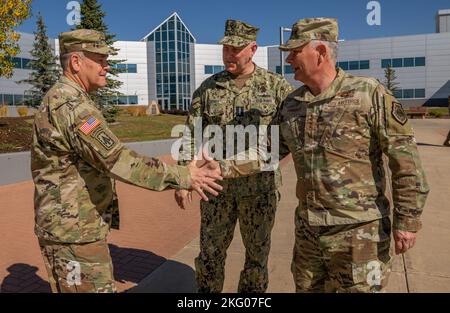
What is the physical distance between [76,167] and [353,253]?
5.33 ft

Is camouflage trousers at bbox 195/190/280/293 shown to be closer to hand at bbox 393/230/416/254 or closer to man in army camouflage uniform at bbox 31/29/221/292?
man in army camouflage uniform at bbox 31/29/221/292

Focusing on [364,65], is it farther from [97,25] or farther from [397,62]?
[97,25]

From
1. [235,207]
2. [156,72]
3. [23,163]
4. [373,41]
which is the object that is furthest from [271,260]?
[373,41]

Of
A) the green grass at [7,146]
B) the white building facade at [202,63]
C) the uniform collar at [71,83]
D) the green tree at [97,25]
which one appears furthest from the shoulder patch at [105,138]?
the white building facade at [202,63]

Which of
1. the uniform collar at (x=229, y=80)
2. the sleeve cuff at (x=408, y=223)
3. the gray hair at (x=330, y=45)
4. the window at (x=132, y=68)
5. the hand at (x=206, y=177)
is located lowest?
the sleeve cuff at (x=408, y=223)

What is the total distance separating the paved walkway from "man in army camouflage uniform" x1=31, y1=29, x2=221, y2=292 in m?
1.61

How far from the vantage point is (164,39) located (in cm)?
5006

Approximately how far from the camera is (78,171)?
7.53 ft

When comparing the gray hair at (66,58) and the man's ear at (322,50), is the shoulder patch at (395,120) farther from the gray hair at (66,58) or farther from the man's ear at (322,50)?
the gray hair at (66,58)

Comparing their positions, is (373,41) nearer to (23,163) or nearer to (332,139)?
(23,163)

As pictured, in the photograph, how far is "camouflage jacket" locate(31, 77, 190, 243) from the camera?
7.13ft

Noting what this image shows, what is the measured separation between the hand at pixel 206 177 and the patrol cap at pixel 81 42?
3.05 feet

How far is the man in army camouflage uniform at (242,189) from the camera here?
10.5 feet
